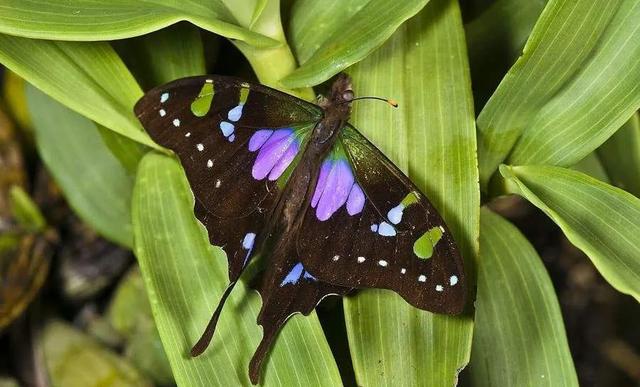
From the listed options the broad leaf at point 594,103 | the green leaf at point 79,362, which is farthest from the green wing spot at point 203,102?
the green leaf at point 79,362

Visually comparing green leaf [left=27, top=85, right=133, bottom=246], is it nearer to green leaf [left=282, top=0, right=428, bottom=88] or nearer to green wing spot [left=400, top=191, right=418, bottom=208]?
green leaf [left=282, top=0, right=428, bottom=88]

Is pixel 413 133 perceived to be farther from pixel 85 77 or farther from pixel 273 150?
pixel 85 77

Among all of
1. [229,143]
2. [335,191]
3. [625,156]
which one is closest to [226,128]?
[229,143]

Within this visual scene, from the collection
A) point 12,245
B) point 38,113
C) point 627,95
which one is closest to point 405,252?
point 627,95

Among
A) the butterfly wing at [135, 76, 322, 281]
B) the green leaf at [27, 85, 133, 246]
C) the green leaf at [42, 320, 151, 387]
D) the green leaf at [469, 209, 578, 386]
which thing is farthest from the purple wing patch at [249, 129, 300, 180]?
the green leaf at [42, 320, 151, 387]

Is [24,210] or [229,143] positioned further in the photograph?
[24,210]

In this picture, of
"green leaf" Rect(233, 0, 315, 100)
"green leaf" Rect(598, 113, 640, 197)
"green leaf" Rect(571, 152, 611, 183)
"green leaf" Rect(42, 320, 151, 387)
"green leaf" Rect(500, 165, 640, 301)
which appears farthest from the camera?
"green leaf" Rect(42, 320, 151, 387)
